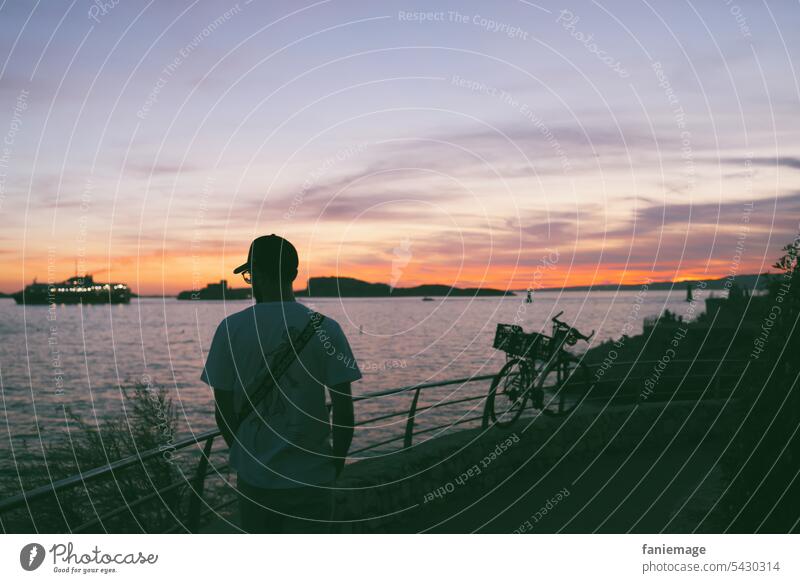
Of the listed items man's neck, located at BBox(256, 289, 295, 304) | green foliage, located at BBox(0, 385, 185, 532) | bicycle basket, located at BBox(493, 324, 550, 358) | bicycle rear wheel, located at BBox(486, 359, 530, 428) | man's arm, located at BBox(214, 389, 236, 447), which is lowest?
green foliage, located at BBox(0, 385, 185, 532)

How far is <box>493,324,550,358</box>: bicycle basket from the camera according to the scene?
11195mm

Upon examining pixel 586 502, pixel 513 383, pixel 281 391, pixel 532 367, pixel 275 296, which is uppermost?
pixel 275 296

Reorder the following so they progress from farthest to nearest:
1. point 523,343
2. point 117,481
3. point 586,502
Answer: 1. point 523,343
2. point 117,481
3. point 586,502

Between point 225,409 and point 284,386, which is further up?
point 284,386

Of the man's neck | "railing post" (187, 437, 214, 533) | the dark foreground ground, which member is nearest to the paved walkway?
the dark foreground ground

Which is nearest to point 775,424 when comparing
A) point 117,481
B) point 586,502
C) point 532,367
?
point 586,502

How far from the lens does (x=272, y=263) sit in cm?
334

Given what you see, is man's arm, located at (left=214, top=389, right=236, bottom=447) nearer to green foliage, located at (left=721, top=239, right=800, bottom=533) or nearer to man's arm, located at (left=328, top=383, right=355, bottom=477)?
man's arm, located at (left=328, top=383, right=355, bottom=477)

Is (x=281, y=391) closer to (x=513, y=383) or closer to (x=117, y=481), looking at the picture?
(x=117, y=481)

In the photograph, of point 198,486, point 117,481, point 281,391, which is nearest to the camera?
point 281,391

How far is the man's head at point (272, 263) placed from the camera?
333 cm

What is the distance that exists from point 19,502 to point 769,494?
15.0 ft

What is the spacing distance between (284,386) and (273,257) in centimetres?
63

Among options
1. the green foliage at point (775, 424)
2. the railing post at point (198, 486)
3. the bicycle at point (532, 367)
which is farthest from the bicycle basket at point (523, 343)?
the railing post at point (198, 486)
